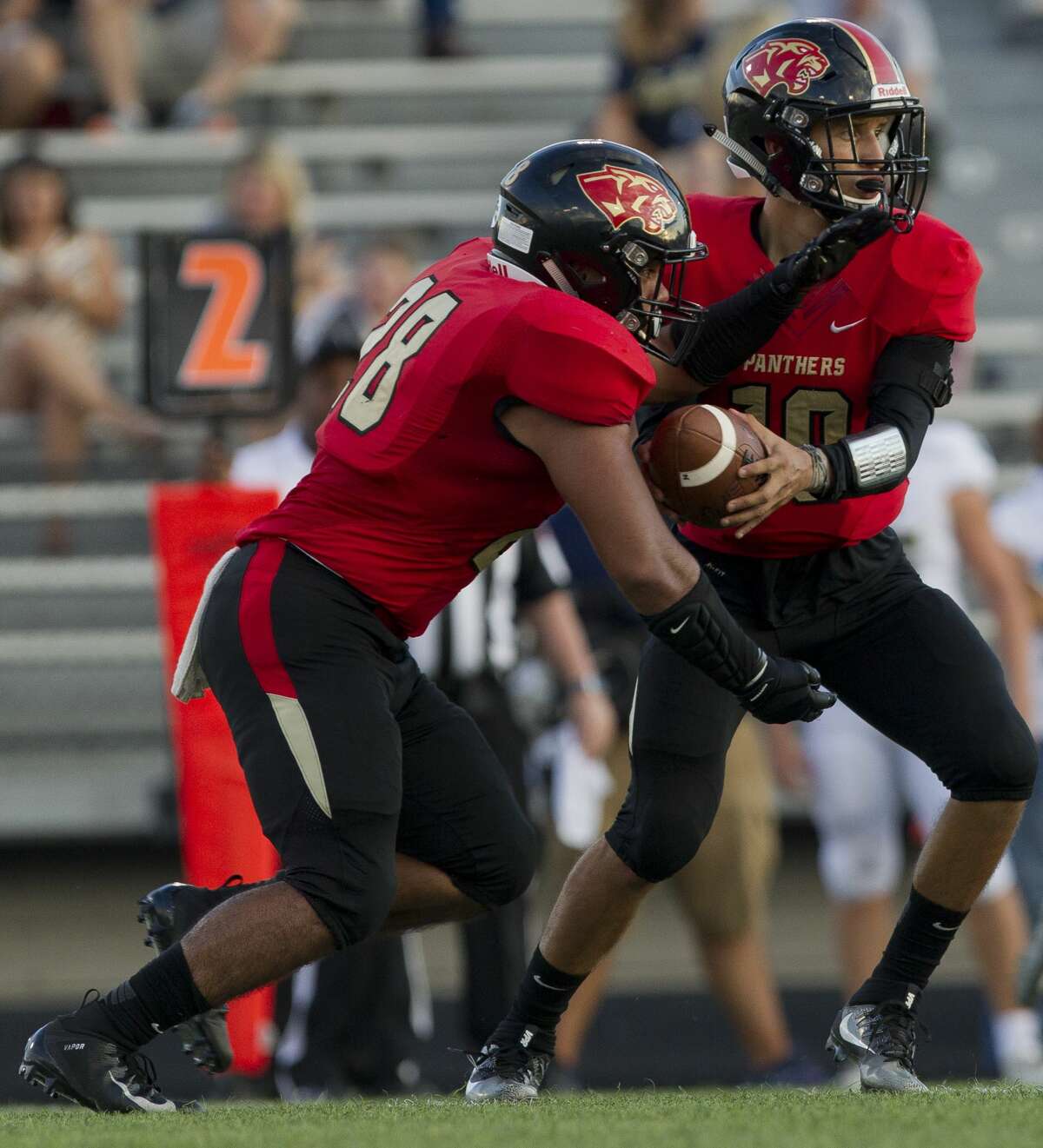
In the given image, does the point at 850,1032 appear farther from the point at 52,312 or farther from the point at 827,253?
the point at 52,312

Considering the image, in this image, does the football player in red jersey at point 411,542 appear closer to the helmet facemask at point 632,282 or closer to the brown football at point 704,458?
the helmet facemask at point 632,282

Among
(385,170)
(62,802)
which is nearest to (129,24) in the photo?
(385,170)

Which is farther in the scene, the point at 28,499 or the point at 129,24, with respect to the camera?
the point at 129,24

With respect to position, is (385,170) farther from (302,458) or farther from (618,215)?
(618,215)

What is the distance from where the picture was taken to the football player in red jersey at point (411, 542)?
→ 3.35 m

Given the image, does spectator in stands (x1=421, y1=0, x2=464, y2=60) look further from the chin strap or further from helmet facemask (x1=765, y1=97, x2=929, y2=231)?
helmet facemask (x1=765, y1=97, x2=929, y2=231)

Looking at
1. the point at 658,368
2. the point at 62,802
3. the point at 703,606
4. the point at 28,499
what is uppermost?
the point at 658,368

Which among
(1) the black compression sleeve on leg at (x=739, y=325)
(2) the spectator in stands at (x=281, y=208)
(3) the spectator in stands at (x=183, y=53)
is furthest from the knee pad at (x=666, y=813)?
(3) the spectator in stands at (x=183, y=53)

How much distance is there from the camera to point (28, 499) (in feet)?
24.8

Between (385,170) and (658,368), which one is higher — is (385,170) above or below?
below

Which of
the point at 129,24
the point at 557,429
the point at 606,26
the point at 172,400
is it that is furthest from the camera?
the point at 606,26

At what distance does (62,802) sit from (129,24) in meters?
4.05

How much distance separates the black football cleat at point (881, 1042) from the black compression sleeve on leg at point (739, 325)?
124cm

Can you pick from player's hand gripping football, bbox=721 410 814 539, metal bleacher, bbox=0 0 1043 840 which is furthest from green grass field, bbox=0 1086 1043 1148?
metal bleacher, bbox=0 0 1043 840
